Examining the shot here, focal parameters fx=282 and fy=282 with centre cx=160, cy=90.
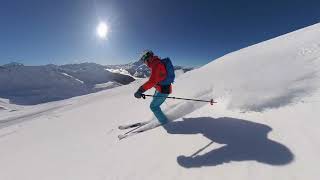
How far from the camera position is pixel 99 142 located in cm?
961

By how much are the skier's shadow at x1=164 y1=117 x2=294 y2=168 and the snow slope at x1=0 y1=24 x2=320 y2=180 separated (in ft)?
0.07

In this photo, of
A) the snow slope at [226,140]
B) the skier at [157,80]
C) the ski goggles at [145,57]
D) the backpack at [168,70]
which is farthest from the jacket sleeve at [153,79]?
the snow slope at [226,140]

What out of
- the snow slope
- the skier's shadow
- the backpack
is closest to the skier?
the backpack

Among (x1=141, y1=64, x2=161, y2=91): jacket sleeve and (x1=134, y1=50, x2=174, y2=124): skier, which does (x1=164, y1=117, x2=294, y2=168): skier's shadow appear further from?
(x1=141, y1=64, x2=161, y2=91): jacket sleeve

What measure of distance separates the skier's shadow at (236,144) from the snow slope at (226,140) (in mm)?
20

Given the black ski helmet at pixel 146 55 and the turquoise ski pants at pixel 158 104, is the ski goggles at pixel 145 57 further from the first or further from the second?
the turquoise ski pants at pixel 158 104

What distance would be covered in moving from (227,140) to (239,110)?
6.44ft

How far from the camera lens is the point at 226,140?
275 inches

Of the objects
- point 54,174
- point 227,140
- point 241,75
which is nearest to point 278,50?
point 241,75

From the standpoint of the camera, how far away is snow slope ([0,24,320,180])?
5.79 m

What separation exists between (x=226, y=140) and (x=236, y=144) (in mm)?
358

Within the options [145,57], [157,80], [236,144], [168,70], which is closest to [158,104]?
[157,80]

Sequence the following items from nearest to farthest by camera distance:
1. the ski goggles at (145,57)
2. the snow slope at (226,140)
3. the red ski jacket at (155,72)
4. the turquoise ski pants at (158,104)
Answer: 1. the snow slope at (226,140)
2. the red ski jacket at (155,72)
3. the ski goggles at (145,57)
4. the turquoise ski pants at (158,104)

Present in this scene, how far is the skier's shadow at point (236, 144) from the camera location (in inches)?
230
